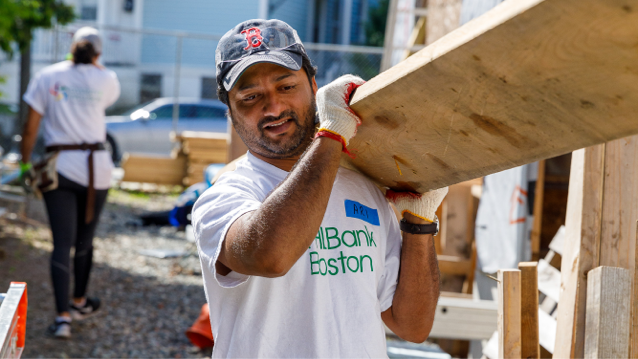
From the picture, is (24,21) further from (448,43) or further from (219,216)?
(448,43)

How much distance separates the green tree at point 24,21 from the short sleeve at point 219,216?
5365 mm

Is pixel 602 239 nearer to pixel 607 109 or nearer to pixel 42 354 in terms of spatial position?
pixel 607 109

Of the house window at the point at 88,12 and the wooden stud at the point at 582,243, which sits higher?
the house window at the point at 88,12

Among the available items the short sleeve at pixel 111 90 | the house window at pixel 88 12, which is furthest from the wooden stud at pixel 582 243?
the house window at pixel 88 12

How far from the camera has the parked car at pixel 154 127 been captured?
40.6ft

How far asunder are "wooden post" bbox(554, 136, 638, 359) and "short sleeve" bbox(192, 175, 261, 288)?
39.5 inches

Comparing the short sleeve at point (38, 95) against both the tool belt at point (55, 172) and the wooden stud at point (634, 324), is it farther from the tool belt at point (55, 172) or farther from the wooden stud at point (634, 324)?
the wooden stud at point (634, 324)

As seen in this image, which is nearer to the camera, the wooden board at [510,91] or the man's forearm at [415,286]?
the wooden board at [510,91]

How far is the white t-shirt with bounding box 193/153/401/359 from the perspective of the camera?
1.53 m

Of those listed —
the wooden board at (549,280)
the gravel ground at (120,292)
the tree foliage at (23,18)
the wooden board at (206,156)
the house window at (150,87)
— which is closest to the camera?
the wooden board at (549,280)

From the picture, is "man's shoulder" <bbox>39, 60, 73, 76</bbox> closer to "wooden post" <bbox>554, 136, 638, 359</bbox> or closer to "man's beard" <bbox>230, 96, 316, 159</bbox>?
"man's beard" <bbox>230, 96, 316, 159</bbox>

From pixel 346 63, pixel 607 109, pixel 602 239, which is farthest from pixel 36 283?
pixel 346 63

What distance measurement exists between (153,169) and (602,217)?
978 cm

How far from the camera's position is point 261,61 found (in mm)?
1594
